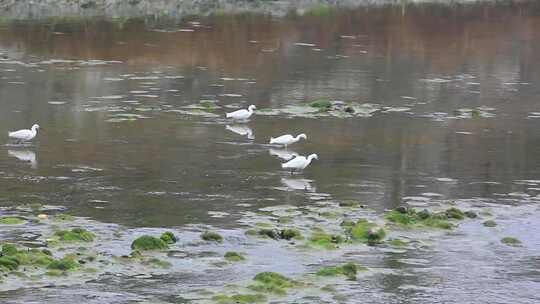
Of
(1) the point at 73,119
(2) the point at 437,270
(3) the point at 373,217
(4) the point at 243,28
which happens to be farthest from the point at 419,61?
(2) the point at 437,270

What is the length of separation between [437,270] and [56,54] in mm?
32091

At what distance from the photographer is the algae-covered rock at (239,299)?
20516 millimetres

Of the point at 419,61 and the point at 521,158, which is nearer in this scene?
the point at 521,158

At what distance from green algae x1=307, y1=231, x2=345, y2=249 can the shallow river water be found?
0.25m

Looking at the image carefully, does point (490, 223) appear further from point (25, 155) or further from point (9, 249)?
point (25, 155)

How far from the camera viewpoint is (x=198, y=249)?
77.1 feet

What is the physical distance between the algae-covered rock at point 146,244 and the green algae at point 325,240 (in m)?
2.88

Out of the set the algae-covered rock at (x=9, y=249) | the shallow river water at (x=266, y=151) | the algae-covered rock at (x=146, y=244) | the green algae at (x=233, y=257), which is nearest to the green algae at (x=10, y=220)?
the shallow river water at (x=266, y=151)

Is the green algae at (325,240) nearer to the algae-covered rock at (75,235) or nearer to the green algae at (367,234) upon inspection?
the green algae at (367,234)

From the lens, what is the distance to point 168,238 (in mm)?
23781

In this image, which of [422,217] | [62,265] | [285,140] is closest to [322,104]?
[285,140]

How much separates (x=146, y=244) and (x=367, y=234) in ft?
14.3

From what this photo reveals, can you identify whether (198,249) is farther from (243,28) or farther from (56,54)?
(243,28)

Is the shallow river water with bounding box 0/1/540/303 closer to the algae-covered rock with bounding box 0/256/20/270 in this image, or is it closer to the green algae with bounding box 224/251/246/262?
the green algae with bounding box 224/251/246/262
